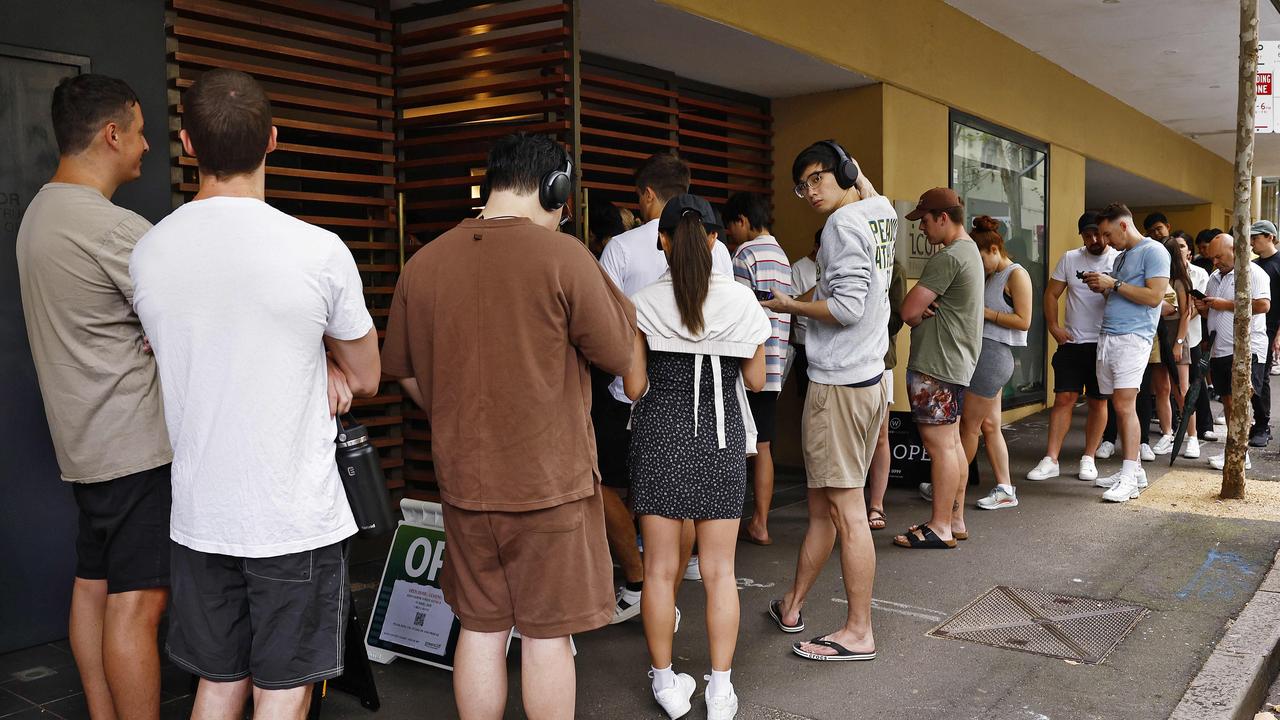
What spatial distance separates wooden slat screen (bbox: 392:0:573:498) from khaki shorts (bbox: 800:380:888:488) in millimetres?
1805

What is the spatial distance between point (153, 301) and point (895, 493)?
5576 mm

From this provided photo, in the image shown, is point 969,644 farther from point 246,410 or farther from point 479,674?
point 246,410

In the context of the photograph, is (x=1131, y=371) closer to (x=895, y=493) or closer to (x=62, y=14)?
(x=895, y=493)

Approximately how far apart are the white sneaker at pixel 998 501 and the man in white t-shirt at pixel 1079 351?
2.98 ft

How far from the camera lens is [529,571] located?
2.59 metres

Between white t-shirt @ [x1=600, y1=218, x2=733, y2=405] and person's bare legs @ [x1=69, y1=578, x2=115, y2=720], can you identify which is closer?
person's bare legs @ [x1=69, y1=578, x2=115, y2=720]

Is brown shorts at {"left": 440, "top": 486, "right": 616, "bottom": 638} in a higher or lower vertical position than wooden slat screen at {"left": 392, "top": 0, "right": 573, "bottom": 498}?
lower

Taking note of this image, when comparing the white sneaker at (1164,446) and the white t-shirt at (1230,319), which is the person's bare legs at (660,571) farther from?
the white t-shirt at (1230,319)

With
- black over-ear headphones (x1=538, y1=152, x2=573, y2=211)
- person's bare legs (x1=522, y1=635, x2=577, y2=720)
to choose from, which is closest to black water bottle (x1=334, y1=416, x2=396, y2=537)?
person's bare legs (x1=522, y1=635, x2=577, y2=720)

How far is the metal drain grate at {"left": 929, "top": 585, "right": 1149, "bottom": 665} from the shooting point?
13.0 feet

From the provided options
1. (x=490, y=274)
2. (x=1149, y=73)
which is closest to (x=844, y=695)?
(x=490, y=274)

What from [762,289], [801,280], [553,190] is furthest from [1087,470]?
[553,190]

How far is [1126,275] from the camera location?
6.58m

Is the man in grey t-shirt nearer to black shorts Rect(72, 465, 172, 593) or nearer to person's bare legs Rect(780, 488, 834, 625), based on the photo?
black shorts Rect(72, 465, 172, 593)
